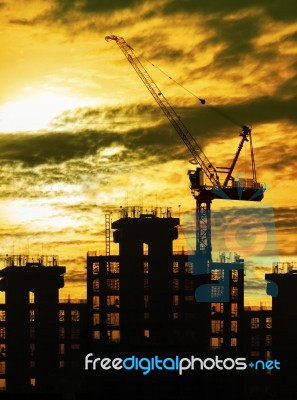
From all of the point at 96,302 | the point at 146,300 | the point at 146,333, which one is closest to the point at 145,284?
the point at 146,300

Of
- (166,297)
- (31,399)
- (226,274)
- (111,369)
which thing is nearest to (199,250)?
(226,274)

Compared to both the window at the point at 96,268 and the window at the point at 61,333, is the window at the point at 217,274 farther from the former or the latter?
the window at the point at 61,333

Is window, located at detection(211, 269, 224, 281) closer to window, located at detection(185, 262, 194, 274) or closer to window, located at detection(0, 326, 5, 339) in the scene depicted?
window, located at detection(185, 262, 194, 274)

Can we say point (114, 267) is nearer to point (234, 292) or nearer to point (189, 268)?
point (189, 268)

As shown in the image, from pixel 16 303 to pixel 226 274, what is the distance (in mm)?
29701

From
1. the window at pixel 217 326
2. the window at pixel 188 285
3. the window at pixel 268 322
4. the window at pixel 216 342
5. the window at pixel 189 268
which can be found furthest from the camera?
the window at pixel 268 322

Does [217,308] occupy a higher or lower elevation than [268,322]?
higher

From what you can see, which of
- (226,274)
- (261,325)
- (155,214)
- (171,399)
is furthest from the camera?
(261,325)

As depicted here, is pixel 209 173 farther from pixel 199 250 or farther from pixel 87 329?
pixel 87 329

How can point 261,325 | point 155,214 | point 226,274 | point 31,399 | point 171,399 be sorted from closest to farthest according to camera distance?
point 31,399, point 171,399, point 155,214, point 226,274, point 261,325

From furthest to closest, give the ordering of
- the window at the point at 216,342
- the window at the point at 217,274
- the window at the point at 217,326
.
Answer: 1. the window at the point at 217,274
2. the window at the point at 217,326
3. the window at the point at 216,342

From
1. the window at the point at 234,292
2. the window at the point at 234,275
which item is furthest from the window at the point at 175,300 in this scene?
the window at the point at 234,275

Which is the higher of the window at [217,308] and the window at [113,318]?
the window at [217,308]

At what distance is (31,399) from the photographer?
87.8 meters
